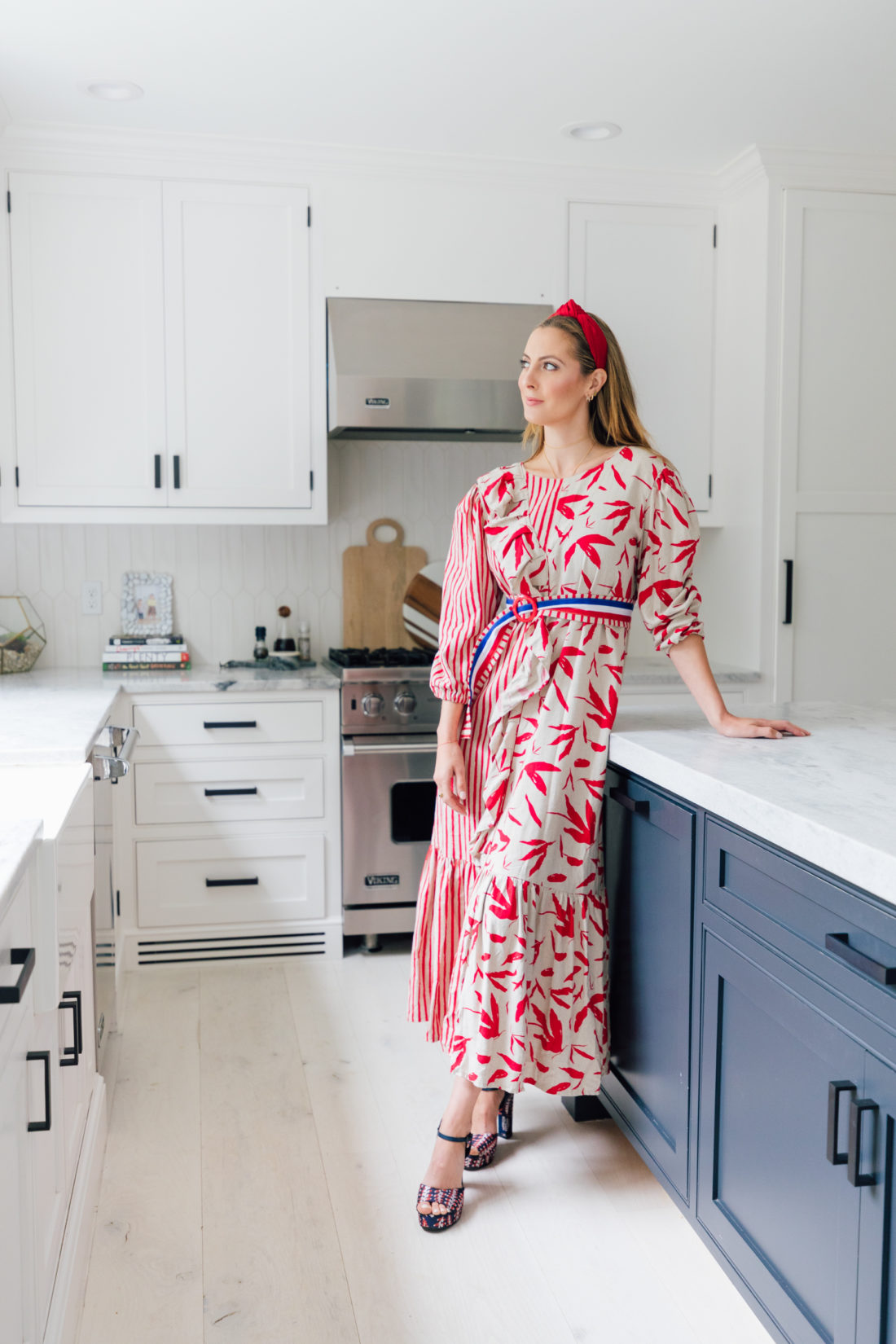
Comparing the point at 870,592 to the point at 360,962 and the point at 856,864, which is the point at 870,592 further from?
the point at 856,864

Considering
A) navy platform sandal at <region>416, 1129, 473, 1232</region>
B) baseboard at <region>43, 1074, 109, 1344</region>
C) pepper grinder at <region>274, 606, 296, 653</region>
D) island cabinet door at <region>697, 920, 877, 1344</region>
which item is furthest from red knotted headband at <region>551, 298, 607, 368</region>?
pepper grinder at <region>274, 606, 296, 653</region>

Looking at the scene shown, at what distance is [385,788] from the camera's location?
10.7 feet

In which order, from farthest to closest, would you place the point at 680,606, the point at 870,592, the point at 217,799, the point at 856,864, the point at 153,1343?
1. the point at 870,592
2. the point at 217,799
3. the point at 680,606
4. the point at 153,1343
5. the point at 856,864

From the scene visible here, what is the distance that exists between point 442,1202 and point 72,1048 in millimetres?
734

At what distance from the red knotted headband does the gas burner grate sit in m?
1.42

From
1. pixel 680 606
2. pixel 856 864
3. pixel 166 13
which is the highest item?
pixel 166 13

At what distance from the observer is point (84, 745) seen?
2.02 m

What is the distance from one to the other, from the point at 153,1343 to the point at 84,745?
957mm

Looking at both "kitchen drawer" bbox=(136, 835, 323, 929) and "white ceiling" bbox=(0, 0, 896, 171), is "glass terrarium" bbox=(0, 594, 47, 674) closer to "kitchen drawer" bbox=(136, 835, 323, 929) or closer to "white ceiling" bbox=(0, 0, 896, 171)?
"kitchen drawer" bbox=(136, 835, 323, 929)

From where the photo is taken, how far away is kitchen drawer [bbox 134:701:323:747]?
3.14 m

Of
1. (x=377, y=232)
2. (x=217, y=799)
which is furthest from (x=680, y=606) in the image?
(x=377, y=232)

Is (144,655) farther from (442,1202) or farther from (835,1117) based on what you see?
(835,1117)

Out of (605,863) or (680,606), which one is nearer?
(680,606)

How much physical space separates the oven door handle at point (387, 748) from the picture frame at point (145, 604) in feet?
A: 2.78
